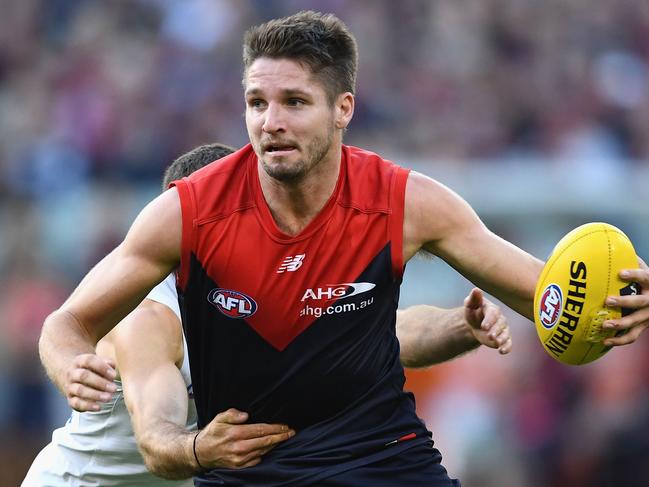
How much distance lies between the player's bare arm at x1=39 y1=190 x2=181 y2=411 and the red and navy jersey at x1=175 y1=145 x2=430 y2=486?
0.07 metres

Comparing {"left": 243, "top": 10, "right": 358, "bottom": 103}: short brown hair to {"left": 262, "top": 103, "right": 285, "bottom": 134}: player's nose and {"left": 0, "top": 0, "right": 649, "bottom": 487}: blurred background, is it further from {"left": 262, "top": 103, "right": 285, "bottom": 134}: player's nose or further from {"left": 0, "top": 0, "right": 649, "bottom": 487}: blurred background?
{"left": 0, "top": 0, "right": 649, "bottom": 487}: blurred background

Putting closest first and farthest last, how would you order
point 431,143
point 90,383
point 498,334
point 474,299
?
point 90,383 → point 498,334 → point 474,299 → point 431,143

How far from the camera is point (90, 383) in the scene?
16.2ft

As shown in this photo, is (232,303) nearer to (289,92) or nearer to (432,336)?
(289,92)

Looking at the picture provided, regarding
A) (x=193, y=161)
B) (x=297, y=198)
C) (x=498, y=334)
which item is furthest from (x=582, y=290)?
(x=193, y=161)

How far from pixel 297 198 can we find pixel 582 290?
124cm

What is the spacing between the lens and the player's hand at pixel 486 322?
5.59 metres

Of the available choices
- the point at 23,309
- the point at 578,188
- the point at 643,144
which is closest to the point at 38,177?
the point at 23,309

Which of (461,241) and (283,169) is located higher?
(283,169)

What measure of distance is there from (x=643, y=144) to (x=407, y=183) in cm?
911

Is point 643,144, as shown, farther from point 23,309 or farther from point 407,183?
point 407,183

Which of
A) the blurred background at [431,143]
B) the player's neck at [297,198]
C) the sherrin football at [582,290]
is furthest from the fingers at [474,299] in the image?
the blurred background at [431,143]

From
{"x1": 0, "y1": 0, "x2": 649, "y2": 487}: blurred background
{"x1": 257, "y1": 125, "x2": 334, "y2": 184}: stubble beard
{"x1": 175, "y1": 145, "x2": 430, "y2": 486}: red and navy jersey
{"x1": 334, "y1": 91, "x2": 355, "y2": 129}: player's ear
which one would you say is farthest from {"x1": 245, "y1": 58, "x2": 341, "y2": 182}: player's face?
{"x1": 0, "y1": 0, "x2": 649, "y2": 487}: blurred background

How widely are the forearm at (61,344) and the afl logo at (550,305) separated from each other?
1858mm
